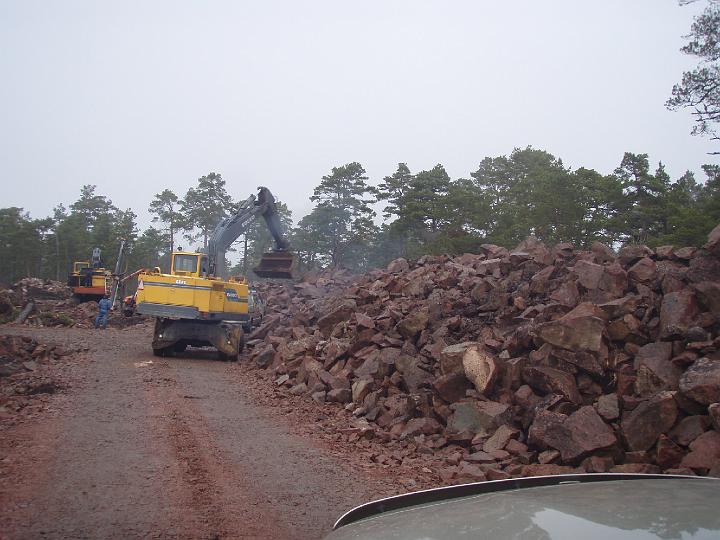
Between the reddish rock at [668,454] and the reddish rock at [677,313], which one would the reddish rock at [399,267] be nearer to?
the reddish rock at [677,313]

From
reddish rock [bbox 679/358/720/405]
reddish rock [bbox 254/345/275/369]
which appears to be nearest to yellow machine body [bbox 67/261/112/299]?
reddish rock [bbox 254/345/275/369]

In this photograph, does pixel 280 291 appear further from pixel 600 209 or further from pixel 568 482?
pixel 568 482

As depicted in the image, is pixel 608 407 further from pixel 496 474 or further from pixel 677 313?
pixel 677 313

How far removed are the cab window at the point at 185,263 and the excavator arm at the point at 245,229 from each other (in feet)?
2.47

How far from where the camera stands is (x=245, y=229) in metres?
19.1

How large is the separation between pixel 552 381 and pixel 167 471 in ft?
14.8

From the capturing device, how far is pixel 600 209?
22328 mm

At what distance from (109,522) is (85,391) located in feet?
19.1

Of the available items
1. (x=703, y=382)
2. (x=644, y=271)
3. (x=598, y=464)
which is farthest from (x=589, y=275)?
(x=598, y=464)

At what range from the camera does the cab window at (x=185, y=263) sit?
15.6m

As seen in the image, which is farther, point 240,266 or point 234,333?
point 240,266

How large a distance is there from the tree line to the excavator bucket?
6625 mm

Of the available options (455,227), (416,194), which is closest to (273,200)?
(455,227)

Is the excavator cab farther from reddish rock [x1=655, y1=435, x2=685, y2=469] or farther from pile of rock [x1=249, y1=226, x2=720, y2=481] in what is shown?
reddish rock [x1=655, y1=435, x2=685, y2=469]
